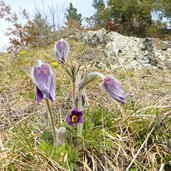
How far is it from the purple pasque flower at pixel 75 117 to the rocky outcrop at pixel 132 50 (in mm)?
2056

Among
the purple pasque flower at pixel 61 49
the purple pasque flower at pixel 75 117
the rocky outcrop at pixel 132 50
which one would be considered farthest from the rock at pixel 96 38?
the purple pasque flower at pixel 75 117

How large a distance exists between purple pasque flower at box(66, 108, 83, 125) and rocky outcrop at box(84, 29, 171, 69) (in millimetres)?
2056

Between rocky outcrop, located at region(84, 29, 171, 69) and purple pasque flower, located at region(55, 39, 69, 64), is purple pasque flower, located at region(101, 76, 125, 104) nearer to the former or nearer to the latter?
purple pasque flower, located at region(55, 39, 69, 64)

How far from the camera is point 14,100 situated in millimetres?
1979

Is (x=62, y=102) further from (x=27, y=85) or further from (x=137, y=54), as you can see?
(x=137, y=54)

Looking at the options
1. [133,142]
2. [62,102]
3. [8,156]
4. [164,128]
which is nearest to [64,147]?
[8,156]

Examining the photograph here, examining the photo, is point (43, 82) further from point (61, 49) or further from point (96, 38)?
point (96, 38)

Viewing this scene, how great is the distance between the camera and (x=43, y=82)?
1001 millimetres

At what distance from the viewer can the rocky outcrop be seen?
3.44 m

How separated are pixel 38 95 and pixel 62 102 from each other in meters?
0.77

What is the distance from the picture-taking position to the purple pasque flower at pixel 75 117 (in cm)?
117

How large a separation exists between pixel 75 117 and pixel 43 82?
24 centimetres

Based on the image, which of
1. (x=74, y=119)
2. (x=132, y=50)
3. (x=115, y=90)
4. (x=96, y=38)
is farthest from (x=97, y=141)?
(x=96, y=38)

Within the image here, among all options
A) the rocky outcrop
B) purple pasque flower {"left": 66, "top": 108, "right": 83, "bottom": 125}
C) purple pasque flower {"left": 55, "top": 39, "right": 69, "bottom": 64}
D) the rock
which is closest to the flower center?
purple pasque flower {"left": 66, "top": 108, "right": 83, "bottom": 125}
